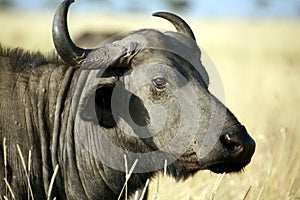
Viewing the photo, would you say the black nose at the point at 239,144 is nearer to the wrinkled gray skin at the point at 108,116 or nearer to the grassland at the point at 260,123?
the wrinkled gray skin at the point at 108,116

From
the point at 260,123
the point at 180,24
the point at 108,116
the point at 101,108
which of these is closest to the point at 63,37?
the point at 101,108

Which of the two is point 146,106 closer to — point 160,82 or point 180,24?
point 160,82

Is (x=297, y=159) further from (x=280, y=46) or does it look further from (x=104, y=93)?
(x=280, y=46)

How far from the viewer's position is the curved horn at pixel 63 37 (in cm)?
550

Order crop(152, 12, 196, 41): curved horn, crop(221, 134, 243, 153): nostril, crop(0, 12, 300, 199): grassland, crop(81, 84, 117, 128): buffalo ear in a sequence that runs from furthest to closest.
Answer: crop(0, 12, 300, 199): grassland < crop(152, 12, 196, 41): curved horn < crop(81, 84, 117, 128): buffalo ear < crop(221, 134, 243, 153): nostril

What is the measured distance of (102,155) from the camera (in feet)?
19.1

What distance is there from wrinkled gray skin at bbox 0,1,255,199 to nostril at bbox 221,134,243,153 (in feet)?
0.45

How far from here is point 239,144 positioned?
5.27m

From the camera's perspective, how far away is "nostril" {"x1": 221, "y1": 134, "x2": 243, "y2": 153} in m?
5.26

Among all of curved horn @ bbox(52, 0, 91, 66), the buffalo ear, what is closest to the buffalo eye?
the buffalo ear

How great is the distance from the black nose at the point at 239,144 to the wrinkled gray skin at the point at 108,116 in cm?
13

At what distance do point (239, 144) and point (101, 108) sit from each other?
1.33 meters

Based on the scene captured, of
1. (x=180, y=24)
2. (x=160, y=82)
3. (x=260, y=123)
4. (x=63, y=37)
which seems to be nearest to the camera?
(x=63, y=37)

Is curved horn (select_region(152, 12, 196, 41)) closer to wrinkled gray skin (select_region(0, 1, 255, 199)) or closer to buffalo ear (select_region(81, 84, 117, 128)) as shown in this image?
wrinkled gray skin (select_region(0, 1, 255, 199))
